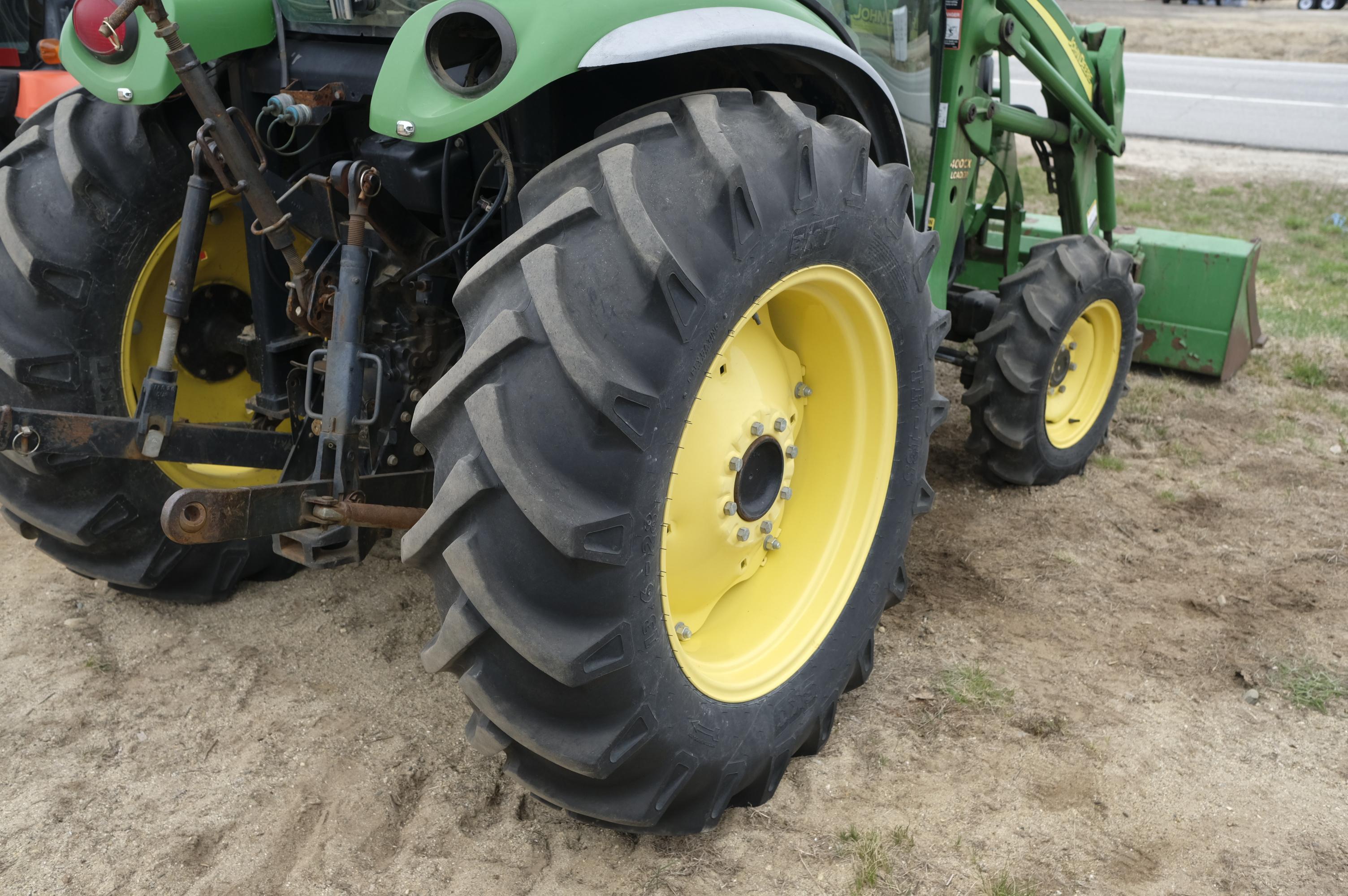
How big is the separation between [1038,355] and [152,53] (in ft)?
9.15

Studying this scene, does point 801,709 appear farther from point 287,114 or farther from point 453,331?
point 287,114

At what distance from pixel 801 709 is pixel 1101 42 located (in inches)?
124

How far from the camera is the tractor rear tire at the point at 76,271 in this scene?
246 centimetres

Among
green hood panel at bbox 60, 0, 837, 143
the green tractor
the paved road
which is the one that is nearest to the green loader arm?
the green tractor

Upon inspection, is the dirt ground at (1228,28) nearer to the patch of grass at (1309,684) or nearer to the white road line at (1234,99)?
the white road line at (1234,99)

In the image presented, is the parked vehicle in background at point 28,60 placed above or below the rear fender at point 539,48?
below

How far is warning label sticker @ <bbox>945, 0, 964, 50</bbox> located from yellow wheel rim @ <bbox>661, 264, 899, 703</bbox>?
146 cm

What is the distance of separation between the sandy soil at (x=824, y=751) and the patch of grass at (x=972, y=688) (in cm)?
3

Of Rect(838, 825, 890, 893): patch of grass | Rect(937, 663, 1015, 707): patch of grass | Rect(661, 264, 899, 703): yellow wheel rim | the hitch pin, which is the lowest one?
Rect(937, 663, 1015, 707): patch of grass

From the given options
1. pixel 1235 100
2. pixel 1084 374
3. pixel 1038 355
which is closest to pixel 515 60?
pixel 1038 355

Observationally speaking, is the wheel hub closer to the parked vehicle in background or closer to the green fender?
the green fender

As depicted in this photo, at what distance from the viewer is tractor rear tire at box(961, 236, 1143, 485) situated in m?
3.75

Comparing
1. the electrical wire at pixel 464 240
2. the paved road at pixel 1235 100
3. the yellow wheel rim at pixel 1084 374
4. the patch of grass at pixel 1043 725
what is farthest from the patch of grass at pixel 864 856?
the paved road at pixel 1235 100

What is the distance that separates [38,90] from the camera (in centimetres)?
405
